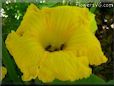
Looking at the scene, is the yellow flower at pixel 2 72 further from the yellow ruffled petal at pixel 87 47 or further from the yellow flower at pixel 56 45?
the yellow ruffled petal at pixel 87 47

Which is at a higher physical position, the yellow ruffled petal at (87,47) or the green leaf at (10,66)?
the yellow ruffled petal at (87,47)

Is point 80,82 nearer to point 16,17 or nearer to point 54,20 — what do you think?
point 54,20

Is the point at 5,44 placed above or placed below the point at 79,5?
below

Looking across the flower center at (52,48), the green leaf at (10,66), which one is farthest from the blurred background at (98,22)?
the flower center at (52,48)

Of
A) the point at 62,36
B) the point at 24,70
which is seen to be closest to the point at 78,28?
the point at 62,36

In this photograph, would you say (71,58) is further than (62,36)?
No

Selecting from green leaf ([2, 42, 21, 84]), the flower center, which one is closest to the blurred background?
green leaf ([2, 42, 21, 84])
